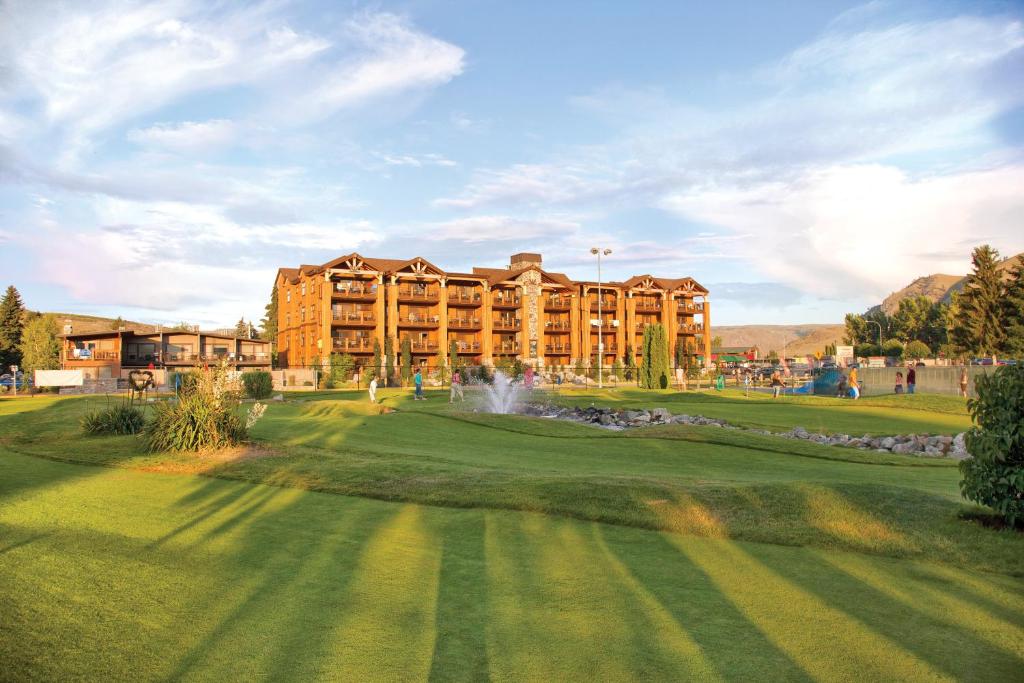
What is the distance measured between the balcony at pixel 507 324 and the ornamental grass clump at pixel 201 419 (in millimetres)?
60267

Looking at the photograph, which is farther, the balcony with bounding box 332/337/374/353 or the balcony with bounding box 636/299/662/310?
the balcony with bounding box 636/299/662/310

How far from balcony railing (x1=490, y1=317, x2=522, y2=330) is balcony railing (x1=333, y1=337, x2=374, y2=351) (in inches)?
570

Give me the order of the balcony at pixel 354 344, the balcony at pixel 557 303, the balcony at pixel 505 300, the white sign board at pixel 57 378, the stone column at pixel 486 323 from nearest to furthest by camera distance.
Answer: the white sign board at pixel 57 378 < the balcony at pixel 354 344 < the stone column at pixel 486 323 < the balcony at pixel 505 300 < the balcony at pixel 557 303

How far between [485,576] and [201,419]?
990 centimetres

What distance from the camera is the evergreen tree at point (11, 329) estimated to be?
74.3 metres

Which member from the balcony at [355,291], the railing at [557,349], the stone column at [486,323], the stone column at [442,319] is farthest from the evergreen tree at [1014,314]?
the balcony at [355,291]

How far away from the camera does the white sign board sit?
4303 cm

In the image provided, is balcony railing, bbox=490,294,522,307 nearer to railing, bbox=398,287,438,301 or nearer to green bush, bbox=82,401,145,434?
railing, bbox=398,287,438,301

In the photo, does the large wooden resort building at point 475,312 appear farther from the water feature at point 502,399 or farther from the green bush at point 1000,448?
the green bush at point 1000,448

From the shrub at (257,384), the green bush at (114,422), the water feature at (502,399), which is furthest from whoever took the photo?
the shrub at (257,384)

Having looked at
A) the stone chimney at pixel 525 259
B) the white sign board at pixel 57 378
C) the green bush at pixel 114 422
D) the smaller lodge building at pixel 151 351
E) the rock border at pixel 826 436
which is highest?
the stone chimney at pixel 525 259

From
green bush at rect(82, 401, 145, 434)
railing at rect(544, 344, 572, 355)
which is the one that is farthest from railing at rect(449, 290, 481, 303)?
green bush at rect(82, 401, 145, 434)

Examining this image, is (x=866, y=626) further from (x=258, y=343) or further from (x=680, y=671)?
(x=258, y=343)

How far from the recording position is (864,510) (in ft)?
26.9
